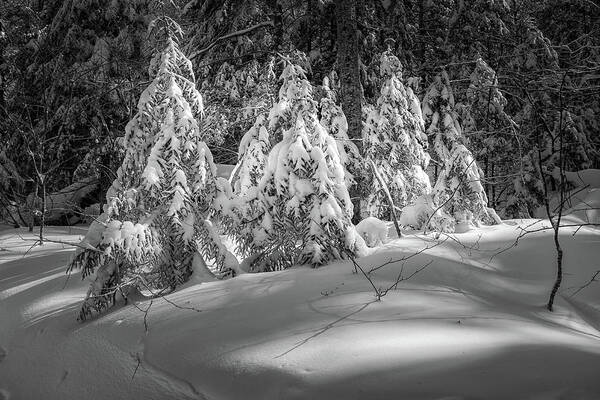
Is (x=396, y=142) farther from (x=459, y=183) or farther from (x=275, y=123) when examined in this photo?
(x=275, y=123)

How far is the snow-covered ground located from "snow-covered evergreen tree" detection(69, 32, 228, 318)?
41 cm

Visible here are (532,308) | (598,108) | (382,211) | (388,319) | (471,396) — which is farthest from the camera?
(598,108)

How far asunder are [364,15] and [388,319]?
668cm

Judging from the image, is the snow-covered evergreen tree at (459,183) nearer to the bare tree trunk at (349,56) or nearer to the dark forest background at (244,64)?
the dark forest background at (244,64)

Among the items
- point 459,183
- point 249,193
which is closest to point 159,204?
point 249,193

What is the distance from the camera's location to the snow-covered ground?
2648 millimetres

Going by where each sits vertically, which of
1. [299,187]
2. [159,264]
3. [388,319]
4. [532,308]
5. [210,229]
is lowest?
[532,308]

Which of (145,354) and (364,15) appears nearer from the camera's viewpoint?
(145,354)

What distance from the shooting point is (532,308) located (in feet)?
13.8

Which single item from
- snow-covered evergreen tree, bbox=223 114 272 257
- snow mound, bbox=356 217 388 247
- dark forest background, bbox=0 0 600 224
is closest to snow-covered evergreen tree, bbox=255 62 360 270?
snow-covered evergreen tree, bbox=223 114 272 257

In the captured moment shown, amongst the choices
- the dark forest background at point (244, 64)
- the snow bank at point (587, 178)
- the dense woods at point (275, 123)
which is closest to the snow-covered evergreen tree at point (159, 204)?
the dense woods at point (275, 123)

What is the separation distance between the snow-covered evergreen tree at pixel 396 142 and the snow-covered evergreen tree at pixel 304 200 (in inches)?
97.8

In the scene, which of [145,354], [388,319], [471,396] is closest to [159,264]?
[145,354]

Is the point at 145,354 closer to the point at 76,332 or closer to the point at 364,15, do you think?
the point at 76,332
